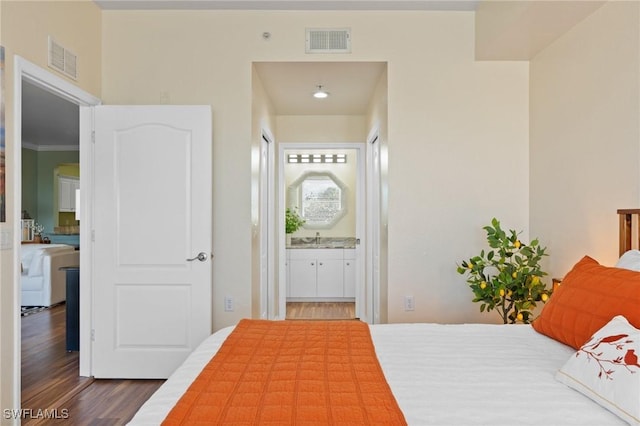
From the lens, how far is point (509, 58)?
3.32 metres

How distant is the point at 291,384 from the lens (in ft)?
4.76

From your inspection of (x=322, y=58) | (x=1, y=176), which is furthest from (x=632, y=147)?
(x=1, y=176)

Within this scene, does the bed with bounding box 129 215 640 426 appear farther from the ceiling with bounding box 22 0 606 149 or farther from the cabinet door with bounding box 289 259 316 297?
the cabinet door with bounding box 289 259 316 297

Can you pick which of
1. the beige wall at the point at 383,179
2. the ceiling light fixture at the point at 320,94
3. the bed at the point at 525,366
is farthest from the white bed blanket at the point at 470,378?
the ceiling light fixture at the point at 320,94

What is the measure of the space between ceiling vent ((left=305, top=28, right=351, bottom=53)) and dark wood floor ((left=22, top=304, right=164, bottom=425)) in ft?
9.05

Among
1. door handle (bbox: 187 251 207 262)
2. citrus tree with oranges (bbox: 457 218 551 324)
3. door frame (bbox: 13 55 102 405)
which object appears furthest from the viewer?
door handle (bbox: 187 251 207 262)

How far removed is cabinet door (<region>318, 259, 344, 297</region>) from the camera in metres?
6.30

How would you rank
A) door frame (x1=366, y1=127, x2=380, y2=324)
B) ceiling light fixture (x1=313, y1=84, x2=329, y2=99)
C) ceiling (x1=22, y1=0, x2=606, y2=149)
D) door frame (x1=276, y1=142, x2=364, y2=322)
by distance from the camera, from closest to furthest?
ceiling (x1=22, y1=0, x2=606, y2=149), ceiling light fixture (x1=313, y1=84, x2=329, y2=99), door frame (x1=366, y1=127, x2=380, y2=324), door frame (x1=276, y1=142, x2=364, y2=322)

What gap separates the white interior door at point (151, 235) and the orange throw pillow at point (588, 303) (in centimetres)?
229

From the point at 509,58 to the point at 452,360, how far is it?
8.30ft

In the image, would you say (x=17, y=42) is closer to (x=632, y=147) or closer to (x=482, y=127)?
(x=482, y=127)

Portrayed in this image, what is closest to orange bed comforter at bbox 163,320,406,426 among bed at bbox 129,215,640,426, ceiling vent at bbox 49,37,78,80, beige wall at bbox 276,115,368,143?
bed at bbox 129,215,640,426

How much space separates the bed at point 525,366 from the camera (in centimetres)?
124

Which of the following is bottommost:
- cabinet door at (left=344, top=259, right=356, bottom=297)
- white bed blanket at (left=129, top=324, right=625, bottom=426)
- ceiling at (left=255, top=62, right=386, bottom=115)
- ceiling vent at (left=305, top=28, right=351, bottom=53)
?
cabinet door at (left=344, top=259, right=356, bottom=297)
